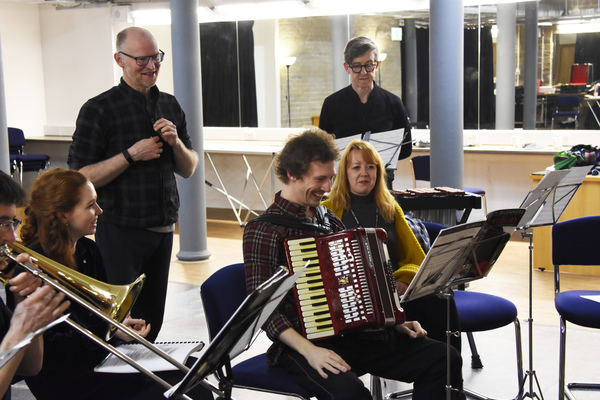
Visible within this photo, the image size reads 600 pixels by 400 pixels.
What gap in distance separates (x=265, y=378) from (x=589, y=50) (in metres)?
5.92

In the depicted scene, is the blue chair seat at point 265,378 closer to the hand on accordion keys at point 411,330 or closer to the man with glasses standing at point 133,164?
the hand on accordion keys at point 411,330

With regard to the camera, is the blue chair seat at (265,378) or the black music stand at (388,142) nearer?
the blue chair seat at (265,378)

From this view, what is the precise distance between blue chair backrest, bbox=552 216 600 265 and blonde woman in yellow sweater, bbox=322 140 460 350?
2.48 ft

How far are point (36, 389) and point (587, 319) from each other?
2.20 metres

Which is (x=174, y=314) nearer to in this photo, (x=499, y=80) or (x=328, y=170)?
(x=328, y=170)

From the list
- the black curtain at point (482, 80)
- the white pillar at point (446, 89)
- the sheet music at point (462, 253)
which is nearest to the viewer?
the sheet music at point (462, 253)

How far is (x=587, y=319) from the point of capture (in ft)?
10.3

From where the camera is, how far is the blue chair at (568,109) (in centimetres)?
735

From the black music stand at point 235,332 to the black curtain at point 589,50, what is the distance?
20.3ft

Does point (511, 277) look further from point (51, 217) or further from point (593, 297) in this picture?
point (51, 217)

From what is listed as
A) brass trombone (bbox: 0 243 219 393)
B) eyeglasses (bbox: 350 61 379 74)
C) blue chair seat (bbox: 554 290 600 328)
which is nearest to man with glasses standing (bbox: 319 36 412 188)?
eyeglasses (bbox: 350 61 379 74)

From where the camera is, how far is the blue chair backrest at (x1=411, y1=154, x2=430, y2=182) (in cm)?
676

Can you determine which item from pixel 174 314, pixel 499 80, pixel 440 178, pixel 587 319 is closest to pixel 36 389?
pixel 587 319

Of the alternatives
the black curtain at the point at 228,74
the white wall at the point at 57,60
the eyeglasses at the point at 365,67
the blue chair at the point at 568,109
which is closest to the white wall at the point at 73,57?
the white wall at the point at 57,60
